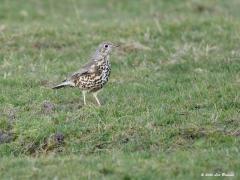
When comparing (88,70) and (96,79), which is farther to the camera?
(88,70)

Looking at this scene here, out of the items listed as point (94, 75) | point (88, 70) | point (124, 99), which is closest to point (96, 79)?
point (94, 75)

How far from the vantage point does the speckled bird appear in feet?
41.7

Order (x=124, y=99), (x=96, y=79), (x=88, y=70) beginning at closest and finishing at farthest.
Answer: (x=96, y=79), (x=88, y=70), (x=124, y=99)

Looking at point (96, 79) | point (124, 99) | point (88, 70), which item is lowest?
point (124, 99)

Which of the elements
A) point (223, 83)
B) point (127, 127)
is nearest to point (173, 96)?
point (223, 83)

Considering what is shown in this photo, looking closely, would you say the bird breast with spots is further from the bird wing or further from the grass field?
the grass field

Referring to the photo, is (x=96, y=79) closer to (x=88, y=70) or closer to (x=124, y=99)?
(x=88, y=70)

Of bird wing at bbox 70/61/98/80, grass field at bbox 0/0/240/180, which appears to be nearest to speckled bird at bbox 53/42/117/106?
bird wing at bbox 70/61/98/80

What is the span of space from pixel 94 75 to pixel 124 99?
0.63 m

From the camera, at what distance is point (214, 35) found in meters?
17.0

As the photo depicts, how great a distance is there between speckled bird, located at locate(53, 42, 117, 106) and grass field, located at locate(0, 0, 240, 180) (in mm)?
271

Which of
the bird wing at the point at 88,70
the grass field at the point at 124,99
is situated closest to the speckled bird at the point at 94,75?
the bird wing at the point at 88,70

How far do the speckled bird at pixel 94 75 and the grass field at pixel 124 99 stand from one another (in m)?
0.27

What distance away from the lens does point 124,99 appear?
1294 cm
